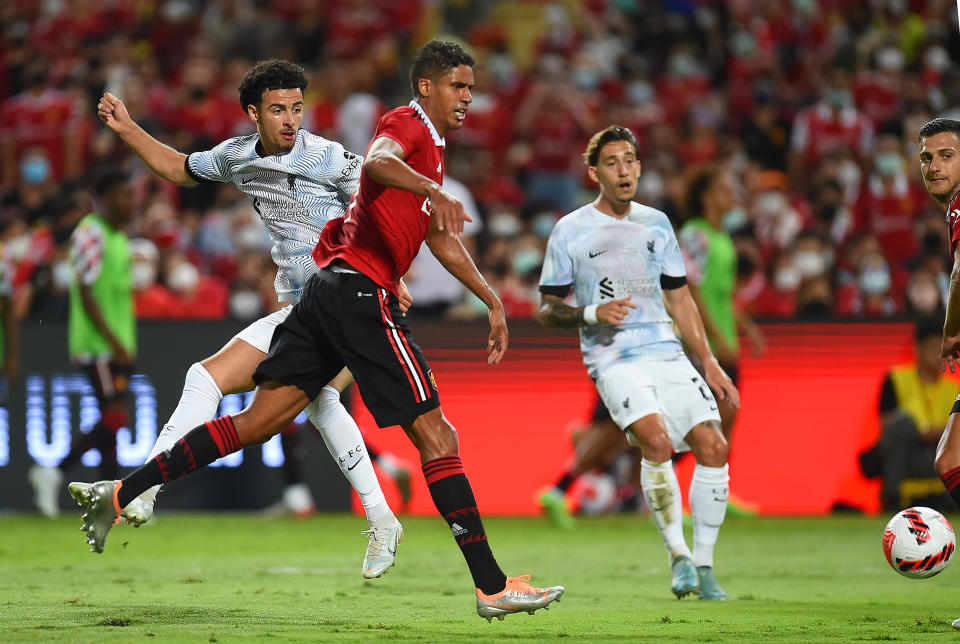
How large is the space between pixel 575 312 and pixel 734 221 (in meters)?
7.61

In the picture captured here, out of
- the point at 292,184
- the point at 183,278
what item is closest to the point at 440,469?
the point at 292,184

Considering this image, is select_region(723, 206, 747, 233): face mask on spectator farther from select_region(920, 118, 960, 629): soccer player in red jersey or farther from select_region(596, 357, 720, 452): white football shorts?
select_region(920, 118, 960, 629): soccer player in red jersey

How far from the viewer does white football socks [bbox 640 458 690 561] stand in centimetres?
740

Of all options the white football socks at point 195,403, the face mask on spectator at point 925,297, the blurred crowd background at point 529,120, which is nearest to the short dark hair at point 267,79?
the white football socks at point 195,403

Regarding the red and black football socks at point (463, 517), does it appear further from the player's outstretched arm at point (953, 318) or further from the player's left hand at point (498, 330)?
the player's outstretched arm at point (953, 318)

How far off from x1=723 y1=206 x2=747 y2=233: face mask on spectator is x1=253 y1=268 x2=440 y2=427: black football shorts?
9.16 m

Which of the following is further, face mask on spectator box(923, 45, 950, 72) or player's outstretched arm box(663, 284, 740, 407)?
face mask on spectator box(923, 45, 950, 72)

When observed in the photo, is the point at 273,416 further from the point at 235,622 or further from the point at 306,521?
the point at 306,521

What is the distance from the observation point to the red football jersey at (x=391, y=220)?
6008 mm

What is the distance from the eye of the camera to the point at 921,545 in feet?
21.1

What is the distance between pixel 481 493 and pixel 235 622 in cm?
674

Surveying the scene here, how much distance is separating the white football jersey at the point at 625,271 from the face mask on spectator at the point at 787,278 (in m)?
7.00

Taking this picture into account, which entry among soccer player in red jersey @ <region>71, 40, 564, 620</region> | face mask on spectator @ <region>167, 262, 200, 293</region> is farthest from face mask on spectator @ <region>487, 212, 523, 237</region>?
soccer player in red jersey @ <region>71, 40, 564, 620</region>

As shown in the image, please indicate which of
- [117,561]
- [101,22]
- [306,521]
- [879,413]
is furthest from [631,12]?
[117,561]
